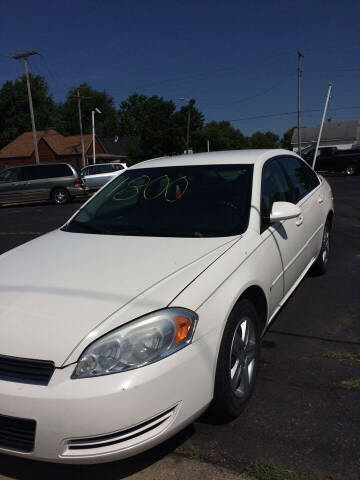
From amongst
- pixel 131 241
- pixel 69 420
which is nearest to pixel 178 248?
pixel 131 241

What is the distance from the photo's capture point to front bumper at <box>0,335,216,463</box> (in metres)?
1.90

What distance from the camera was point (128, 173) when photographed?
13.8ft

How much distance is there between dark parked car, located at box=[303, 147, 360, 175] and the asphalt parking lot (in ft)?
85.4

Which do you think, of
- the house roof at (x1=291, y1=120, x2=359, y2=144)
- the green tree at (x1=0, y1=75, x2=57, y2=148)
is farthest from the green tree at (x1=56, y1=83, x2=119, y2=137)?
the house roof at (x1=291, y1=120, x2=359, y2=144)

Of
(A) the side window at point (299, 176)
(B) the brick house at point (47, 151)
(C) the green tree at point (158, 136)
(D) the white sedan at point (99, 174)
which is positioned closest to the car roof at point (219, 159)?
(A) the side window at point (299, 176)

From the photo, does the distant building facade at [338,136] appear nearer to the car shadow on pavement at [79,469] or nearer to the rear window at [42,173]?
the rear window at [42,173]

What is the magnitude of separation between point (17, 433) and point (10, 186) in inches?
715

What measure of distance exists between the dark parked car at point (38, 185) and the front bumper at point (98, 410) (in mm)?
17456

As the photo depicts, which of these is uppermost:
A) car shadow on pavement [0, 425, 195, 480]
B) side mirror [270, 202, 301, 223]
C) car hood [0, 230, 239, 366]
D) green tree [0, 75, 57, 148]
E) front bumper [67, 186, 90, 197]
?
green tree [0, 75, 57, 148]

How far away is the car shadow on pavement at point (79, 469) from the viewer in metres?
2.25

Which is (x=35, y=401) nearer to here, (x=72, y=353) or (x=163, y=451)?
(x=72, y=353)

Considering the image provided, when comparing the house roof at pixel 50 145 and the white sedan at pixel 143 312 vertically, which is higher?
the house roof at pixel 50 145

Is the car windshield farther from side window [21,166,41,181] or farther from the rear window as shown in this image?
side window [21,166,41,181]

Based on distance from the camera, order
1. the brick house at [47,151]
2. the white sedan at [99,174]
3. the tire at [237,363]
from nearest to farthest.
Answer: the tire at [237,363] → the white sedan at [99,174] → the brick house at [47,151]
